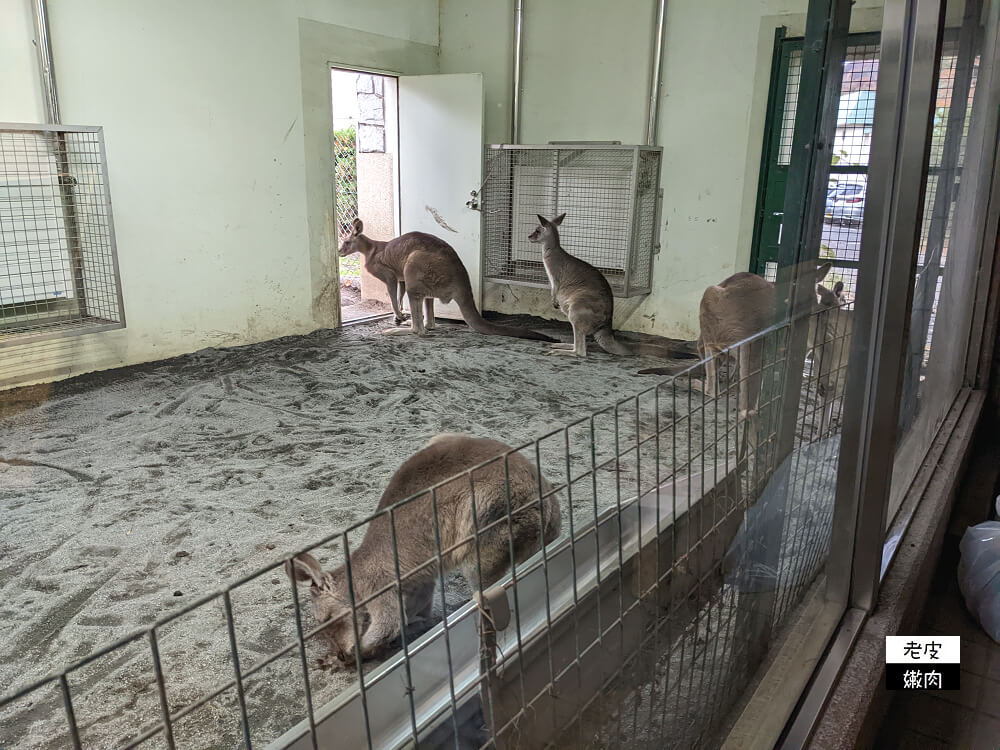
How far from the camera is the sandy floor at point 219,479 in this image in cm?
162

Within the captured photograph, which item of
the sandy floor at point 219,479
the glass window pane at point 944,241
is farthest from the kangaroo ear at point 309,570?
the glass window pane at point 944,241

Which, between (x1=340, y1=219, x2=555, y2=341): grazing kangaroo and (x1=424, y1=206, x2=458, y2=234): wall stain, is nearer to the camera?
(x1=340, y1=219, x2=555, y2=341): grazing kangaroo

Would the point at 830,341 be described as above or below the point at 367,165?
below

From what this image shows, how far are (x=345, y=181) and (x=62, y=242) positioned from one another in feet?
10.4

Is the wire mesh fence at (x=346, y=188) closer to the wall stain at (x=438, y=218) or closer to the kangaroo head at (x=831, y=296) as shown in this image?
the wall stain at (x=438, y=218)

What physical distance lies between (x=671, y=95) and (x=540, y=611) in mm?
4606

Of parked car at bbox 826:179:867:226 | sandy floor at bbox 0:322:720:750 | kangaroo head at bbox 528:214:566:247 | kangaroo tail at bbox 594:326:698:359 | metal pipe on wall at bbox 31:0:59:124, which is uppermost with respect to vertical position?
metal pipe on wall at bbox 31:0:59:124

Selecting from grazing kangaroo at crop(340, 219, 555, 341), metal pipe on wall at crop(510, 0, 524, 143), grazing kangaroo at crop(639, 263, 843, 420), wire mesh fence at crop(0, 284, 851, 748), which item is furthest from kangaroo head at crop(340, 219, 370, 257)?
wire mesh fence at crop(0, 284, 851, 748)

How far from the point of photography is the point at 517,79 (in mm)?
5500

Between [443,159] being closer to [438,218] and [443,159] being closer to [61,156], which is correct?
[438,218]

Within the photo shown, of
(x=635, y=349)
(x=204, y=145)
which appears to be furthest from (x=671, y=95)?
(x=204, y=145)

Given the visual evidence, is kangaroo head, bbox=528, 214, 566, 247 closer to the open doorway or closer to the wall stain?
the wall stain

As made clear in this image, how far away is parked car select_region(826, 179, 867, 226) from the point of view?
49.1 inches

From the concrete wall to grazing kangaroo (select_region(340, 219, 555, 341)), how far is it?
946 millimetres
